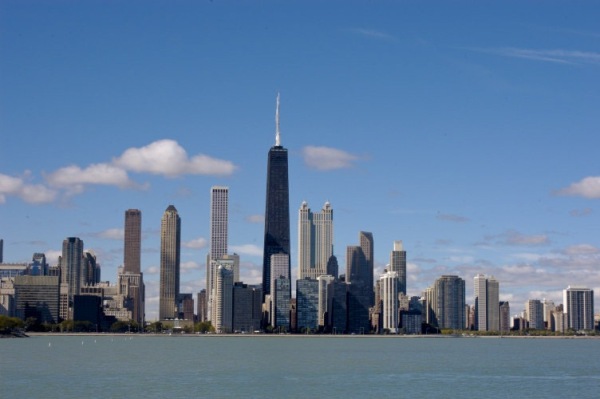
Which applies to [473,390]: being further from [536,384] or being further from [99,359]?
[99,359]

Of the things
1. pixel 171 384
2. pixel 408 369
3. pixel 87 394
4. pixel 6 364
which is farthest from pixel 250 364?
pixel 87 394

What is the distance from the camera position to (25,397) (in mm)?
78062

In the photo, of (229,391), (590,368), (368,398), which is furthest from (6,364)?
(590,368)

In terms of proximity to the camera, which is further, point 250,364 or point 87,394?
point 250,364

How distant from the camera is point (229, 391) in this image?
8419cm

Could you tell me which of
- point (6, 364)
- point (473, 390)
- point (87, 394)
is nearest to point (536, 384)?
point (473, 390)

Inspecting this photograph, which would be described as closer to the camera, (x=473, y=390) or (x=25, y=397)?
(x=25, y=397)

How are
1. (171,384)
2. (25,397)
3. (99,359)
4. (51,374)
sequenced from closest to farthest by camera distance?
1. (25,397)
2. (171,384)
3. (51,374)
4. (99,359)

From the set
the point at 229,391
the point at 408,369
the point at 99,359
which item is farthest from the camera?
the point at 99,359

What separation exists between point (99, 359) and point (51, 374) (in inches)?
1363

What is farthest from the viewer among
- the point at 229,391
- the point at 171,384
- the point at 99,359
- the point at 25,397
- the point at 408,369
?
the point at 99,359

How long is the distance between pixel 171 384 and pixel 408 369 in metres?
34.6

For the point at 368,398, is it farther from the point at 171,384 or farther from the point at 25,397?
the point at 25,397

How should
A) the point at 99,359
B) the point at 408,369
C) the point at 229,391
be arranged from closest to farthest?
the point at 229,391 < the point at 408,369 < the point at 99,359
